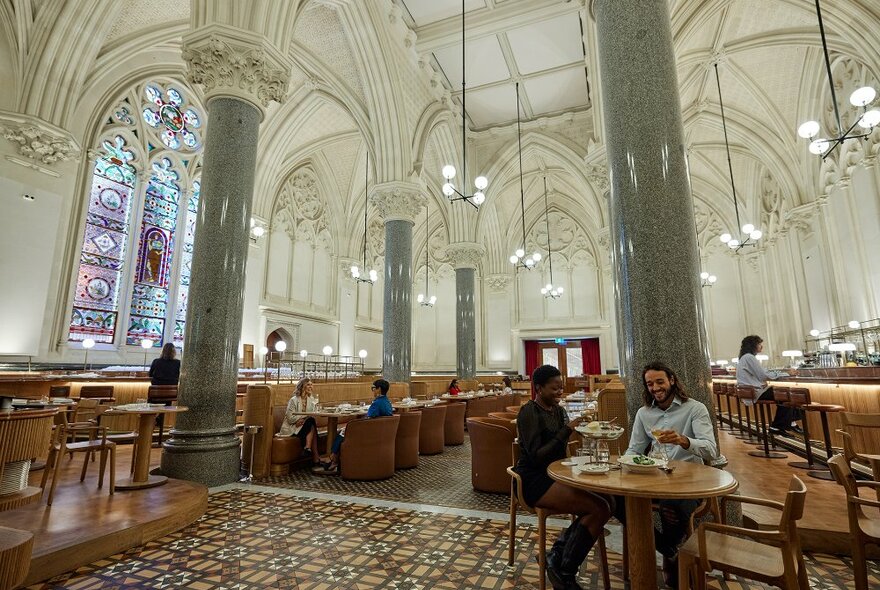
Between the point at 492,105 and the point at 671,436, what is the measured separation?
13716 mm

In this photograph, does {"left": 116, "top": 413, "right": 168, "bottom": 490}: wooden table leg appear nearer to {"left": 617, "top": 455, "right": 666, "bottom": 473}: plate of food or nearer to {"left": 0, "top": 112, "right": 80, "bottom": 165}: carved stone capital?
{"left": 617, "top": 455, "right": 666, "bottom": 473}: plate of food

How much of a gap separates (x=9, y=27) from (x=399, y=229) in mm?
8983

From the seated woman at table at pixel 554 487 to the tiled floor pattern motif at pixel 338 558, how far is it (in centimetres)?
29

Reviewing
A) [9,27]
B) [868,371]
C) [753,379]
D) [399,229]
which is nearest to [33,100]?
[9,27]

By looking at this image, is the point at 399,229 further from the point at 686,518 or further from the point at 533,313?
the point at 533,313

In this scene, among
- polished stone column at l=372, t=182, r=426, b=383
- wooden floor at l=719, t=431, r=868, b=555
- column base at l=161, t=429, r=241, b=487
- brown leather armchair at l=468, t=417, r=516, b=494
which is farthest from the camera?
polished stone column at l=372, t=182, r=426, b=383

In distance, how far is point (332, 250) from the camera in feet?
59.7

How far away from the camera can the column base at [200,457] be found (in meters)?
4.52

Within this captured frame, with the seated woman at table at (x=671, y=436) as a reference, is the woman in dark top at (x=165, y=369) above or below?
above

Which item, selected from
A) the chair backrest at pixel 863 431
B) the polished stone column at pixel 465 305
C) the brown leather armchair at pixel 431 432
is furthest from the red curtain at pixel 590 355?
the chair backrest at pixel 863 431

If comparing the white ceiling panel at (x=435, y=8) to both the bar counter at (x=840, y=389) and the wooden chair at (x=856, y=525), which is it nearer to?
the bar counter at (x=840, y=389)

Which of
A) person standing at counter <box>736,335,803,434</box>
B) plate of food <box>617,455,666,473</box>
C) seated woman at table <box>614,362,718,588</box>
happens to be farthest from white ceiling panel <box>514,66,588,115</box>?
plate of food <box>617,455,666,473</box>

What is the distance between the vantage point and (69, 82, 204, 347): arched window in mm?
10703

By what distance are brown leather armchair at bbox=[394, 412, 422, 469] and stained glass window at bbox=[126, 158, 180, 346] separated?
9133 millimetres
